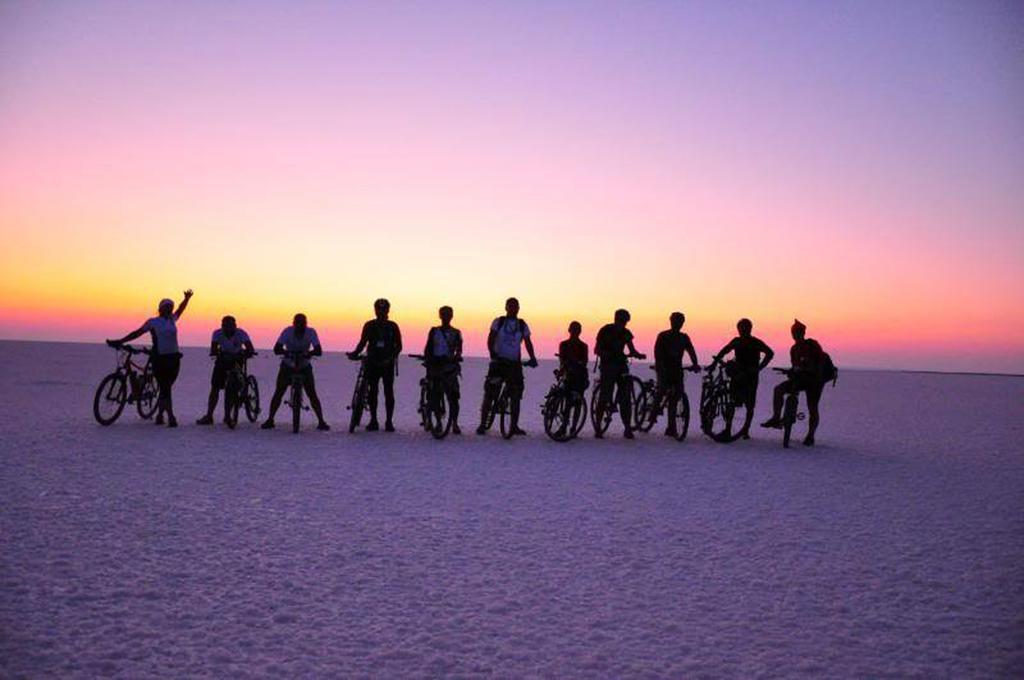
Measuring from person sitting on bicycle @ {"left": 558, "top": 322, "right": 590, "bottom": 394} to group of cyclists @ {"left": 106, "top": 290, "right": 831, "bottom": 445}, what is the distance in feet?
0.05

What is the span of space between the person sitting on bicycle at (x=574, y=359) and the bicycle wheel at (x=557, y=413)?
0.80 ft

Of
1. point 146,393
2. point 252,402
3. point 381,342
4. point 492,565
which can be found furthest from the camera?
point 252,402

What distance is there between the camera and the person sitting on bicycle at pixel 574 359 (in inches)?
572

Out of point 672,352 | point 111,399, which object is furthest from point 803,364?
point 111,399

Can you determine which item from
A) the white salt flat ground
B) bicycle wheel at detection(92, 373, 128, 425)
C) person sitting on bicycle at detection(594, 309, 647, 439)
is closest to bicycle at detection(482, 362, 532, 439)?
person sitting on bicycle at detection(594, 309, 647, 439)

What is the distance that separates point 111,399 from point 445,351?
5777 millimetres

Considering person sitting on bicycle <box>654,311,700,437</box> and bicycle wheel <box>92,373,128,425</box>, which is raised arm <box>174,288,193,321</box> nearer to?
bicycle wheel <box>92,373,128,425</box>

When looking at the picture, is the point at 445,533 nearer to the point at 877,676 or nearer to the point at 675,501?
the point at 675,501

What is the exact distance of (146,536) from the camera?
22.9ft

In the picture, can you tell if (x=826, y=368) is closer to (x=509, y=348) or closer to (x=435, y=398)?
(x=509, y=348)

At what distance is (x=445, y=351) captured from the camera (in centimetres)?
1451

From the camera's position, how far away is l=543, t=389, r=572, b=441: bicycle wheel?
48.2 ft

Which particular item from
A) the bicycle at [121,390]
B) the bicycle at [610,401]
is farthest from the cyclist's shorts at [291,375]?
the bicycle at [610,401]

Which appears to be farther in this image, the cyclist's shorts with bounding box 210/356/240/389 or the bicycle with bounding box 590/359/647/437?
the bicycle with bounding box 590/359/647/437
